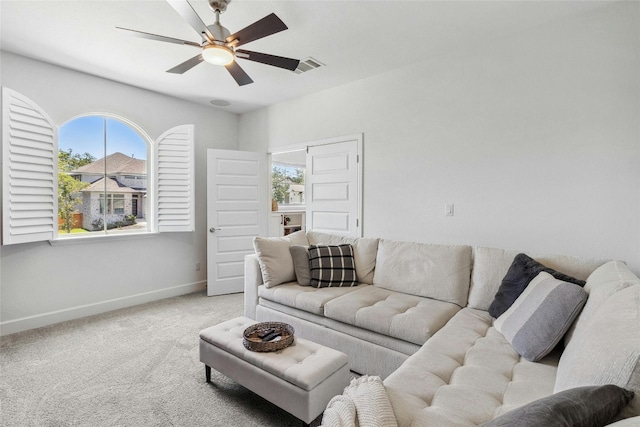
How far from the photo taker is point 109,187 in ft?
12.3

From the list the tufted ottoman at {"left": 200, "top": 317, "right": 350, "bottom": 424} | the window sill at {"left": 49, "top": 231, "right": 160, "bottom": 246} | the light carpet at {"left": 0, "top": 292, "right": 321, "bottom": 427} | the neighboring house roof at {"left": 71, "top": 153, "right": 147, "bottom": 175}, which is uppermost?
Answer: the neighboring house roof at {"left": 71, "top": 153, "right": 147, "bottom": 175}

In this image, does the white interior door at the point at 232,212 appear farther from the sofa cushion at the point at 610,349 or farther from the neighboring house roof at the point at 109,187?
the sofa cushion at the point at 610,349

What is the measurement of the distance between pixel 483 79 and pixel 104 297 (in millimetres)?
4678

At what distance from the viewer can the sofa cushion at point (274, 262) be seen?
9.69 feet

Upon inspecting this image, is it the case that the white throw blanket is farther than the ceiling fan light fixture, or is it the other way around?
the ceiling fan light fixture

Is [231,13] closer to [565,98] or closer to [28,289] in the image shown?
[565,98]

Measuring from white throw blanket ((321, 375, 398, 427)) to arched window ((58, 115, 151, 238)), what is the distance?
12.3ft

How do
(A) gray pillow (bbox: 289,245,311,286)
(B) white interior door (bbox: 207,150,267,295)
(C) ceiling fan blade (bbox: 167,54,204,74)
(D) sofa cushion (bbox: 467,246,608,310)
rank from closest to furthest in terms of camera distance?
1. (D) sofa cushion (bbox: 467,246,608,310)
2. (C) ceiling fan blade (bbox: 167,54,204,74)
3. (A) gray pillow (bbox: 289,245,311,286)
4. (B) white interior door (bbox: 207,150,267,295)

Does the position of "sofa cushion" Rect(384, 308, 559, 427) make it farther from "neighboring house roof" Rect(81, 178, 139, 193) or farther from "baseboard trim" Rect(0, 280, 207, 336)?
"neighboring house roof" Rect(81, 178, 139, 193)

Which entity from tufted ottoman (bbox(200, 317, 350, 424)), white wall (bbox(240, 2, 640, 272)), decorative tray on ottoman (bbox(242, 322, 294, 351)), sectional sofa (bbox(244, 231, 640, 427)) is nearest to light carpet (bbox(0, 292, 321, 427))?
tufted ottoman (bbox(200, 317, 350, 424))

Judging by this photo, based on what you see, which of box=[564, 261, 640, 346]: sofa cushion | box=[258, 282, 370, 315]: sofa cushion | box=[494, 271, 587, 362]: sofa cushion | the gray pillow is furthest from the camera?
the gray pillow

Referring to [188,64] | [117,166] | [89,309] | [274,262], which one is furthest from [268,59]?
[89,309]

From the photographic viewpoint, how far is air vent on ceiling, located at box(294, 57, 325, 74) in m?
3.11

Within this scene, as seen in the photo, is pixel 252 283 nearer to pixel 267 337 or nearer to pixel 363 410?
pixel 267 337
